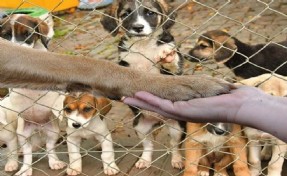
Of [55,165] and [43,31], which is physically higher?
[43,31]

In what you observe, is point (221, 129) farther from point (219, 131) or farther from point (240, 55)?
point (240, 55)

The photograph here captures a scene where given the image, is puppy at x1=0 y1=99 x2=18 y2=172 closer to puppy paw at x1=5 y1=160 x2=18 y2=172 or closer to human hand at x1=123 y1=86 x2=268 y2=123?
puppy paw at x1=5 y1=160 x2=18 y2=172

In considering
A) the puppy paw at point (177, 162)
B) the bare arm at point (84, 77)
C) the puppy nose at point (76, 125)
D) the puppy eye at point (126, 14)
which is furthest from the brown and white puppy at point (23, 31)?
the bare arm at point (84, 77)

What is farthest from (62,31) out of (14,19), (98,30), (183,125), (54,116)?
(183,125)

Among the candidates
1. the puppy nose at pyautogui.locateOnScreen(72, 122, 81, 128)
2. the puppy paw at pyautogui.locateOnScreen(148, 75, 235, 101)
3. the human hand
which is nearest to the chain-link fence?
the puppy nose at pyautogui.locateOnScreen(72, 122, 81, 128)

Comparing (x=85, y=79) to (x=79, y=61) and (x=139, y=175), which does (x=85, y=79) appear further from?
(x=139, y=175)

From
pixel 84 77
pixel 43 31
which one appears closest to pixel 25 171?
pixel 43 31

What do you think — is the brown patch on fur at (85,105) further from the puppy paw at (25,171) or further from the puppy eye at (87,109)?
the puppy paw at (25,171)
